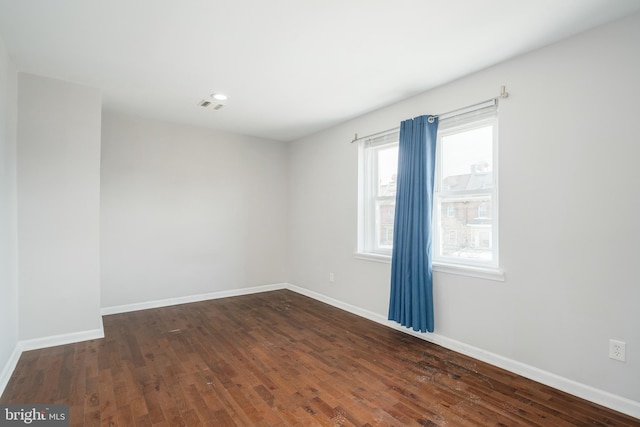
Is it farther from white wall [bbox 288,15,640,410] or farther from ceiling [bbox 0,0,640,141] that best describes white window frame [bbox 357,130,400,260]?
white wall [bbox 288,15,640,410]

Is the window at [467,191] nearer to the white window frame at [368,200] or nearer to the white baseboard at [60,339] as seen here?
the white window frame at [368,200]

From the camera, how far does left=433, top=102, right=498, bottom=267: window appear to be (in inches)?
115

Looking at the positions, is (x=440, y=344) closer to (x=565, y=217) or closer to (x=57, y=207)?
(x=565, y=217)

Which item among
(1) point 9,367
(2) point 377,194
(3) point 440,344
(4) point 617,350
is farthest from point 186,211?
(4) point 617,350

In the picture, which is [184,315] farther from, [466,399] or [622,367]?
[622,367]

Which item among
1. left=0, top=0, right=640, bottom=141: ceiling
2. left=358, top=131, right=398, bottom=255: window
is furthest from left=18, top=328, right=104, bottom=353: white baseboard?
left=358, top=131, right=398, bottom=255: window

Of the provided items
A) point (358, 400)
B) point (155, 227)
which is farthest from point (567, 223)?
point (155, 227)

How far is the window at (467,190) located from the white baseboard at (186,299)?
3.13m

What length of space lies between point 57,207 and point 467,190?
13.2ft

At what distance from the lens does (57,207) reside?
10.4ft

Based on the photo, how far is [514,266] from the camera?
2.67 meters

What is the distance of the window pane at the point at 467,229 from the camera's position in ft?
9.75

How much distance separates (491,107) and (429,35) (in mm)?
969

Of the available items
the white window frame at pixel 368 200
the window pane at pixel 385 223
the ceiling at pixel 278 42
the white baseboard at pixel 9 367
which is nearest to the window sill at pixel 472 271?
the window pane at pixel 385 223
